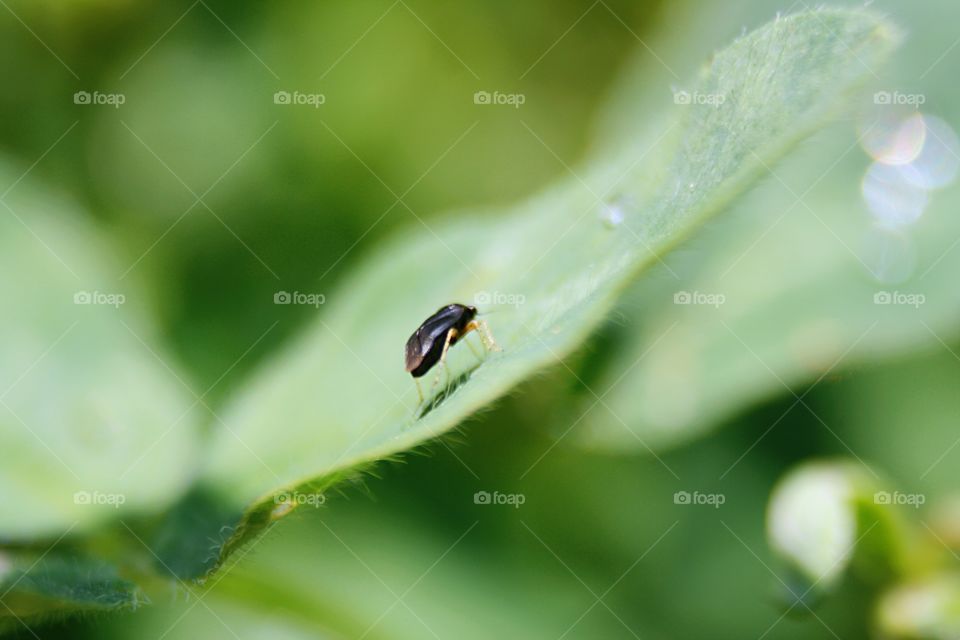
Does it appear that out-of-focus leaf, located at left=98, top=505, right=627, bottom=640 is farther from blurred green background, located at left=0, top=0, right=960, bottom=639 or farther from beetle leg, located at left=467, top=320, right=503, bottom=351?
beetle leg, located at left=467, top=320, right=503, bottom=351

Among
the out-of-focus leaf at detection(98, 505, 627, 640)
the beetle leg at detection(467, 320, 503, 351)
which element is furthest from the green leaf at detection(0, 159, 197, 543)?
the beetle leg at detection(467, 320, 503, 351)

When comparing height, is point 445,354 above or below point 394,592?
above

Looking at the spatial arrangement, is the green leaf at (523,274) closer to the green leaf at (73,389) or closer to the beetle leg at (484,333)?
the beetle leg at (484,333)

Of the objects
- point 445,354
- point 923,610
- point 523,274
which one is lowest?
point 923,610

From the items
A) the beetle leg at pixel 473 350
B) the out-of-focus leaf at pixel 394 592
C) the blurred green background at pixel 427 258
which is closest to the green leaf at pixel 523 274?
the beetle leg at pixel 473 350

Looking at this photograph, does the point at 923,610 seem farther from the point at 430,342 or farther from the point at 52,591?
the point at 52,591

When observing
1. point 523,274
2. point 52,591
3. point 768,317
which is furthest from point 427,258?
point 52,591

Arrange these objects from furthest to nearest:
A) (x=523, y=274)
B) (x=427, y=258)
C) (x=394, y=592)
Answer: (x=427, y=258)
(x=394, y=592)
(x=523, y=274)
